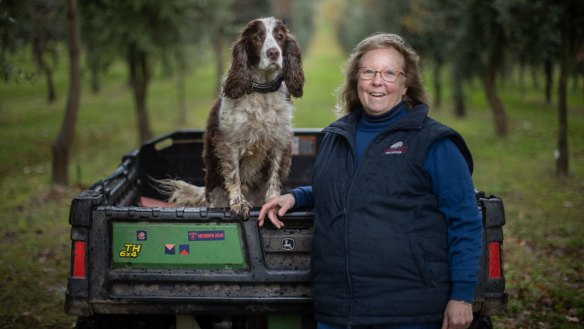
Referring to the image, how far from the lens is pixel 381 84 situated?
112 inches

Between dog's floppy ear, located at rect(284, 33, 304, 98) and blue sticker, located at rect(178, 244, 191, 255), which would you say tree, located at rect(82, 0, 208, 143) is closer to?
dog's floppy ear, located at rect(284, 33, 304, 98)

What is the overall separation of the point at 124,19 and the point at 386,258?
13398 millimetres

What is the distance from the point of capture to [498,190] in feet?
36.0

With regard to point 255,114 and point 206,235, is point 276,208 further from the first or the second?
point 255,114

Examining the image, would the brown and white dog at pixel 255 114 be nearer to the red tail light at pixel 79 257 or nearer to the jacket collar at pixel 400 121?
the red tail light at pixel 79 257

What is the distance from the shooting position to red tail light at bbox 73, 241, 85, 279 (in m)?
3.28

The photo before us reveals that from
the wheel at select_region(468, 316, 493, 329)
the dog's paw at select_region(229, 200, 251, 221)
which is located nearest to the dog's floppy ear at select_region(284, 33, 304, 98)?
the dog's paw at select_region(229, 200, 251, 221)

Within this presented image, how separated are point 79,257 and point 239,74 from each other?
1.67m

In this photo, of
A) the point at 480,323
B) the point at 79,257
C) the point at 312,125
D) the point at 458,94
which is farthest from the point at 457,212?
the point at 458,94

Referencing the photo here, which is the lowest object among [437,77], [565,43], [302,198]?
[302,198]

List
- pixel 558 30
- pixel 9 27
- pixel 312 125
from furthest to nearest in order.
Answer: pixel 312 125, pixel 558 30, pixel 9 27

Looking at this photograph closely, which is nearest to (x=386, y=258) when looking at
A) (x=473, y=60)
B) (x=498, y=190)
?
(x=498, y=190)

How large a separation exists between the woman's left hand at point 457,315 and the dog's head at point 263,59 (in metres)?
2.20

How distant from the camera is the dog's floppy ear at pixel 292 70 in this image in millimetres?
4363
